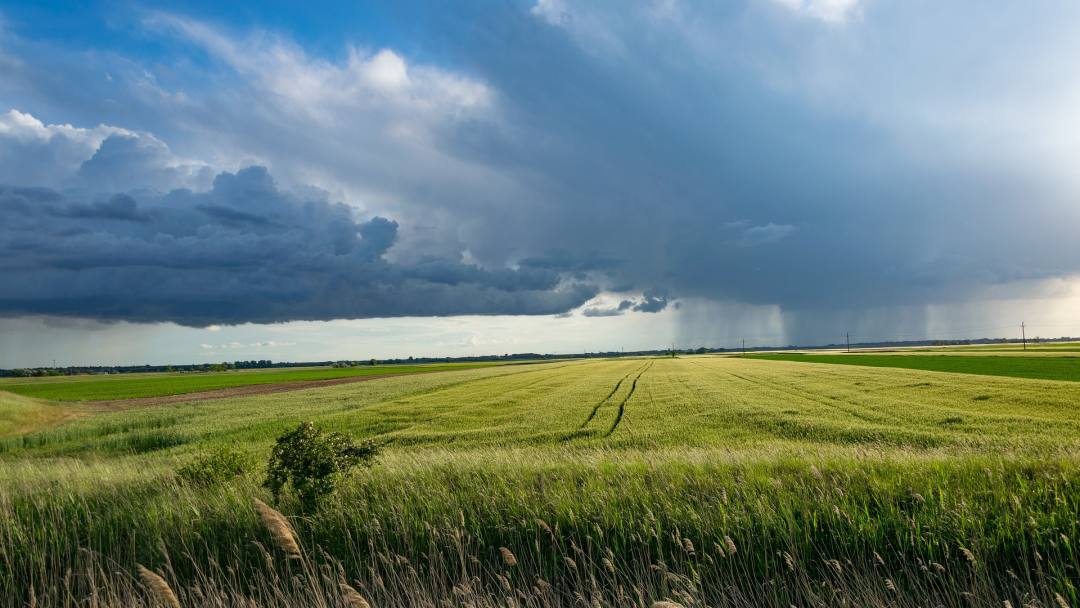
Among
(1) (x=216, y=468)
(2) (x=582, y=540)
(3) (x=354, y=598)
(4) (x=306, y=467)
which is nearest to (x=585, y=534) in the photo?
(2) (x=582, y=540)

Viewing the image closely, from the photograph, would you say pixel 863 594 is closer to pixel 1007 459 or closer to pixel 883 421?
pixel 1007 459

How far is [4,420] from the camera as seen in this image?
45.7 metres

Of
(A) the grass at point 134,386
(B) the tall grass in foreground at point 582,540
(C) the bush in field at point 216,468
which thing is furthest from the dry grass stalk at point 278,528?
(A) the grass at point 134,386

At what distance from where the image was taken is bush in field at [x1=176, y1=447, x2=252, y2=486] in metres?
13.0

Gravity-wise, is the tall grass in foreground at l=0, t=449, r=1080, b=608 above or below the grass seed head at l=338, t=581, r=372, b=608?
below

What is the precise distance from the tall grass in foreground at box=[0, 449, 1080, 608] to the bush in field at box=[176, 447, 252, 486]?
50.2 inches

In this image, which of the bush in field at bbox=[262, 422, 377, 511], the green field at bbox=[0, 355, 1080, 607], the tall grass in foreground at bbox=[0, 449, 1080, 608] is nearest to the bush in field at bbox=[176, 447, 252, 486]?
the green field at bbox=[0, 355, 1080, 607]

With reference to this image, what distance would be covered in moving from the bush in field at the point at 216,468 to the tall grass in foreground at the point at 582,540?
128 centimetres

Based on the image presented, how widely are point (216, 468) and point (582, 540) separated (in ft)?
33.9

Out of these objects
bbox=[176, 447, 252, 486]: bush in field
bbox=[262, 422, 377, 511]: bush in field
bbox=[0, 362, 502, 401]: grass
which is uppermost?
bbox=[262, 422, 377, 511]: bush in field

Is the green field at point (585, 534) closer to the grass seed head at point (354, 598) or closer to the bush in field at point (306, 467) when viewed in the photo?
the bush in field at point (306, 467)

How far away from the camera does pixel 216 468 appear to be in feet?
44.0

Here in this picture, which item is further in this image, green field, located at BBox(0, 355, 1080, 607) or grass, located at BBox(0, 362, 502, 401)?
grass, located at BBox(0, 362, 502, 401)

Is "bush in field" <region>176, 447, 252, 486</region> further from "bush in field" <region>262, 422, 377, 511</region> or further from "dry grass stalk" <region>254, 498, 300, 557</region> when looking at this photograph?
"dry grass stalk" <region>254, 498, 300, 557</region>
